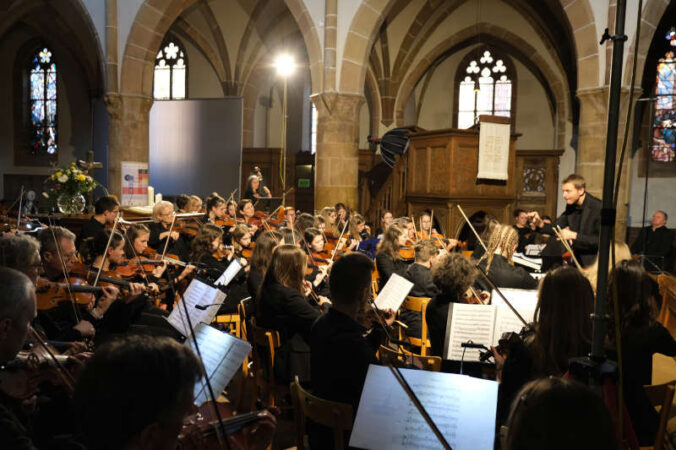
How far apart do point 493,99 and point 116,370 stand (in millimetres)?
16464

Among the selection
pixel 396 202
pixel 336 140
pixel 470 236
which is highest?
pixel 336 140

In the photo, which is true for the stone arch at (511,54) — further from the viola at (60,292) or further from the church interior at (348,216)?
the viola at (60,292)

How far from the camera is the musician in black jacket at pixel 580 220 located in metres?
4.82

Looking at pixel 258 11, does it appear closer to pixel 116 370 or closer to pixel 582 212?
pixel 582 212

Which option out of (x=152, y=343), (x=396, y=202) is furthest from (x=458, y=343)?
(x=396, y=202)

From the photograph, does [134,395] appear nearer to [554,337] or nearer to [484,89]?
[554,337]

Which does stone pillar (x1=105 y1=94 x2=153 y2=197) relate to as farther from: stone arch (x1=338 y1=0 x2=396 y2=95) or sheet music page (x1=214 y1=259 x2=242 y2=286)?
sheet music page (x1=214 y1=259 x2=242 y2=286)

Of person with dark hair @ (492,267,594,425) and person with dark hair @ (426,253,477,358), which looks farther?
person with dark hair @ (426,253,477,358)

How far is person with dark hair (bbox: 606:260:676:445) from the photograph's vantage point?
2.52 meters

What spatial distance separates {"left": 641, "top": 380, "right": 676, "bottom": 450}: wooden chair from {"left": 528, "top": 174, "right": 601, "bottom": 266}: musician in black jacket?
7.46ft

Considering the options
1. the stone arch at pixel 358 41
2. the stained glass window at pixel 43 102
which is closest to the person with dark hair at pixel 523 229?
the stone arch at pixel 358 41

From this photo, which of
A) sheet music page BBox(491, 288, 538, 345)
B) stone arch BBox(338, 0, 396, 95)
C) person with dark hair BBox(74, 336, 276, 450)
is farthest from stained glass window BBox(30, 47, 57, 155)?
person with dark hair BBox(74, 336, 276, 450)

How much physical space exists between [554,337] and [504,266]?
243 cm

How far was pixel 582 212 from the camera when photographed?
5.02 meters
